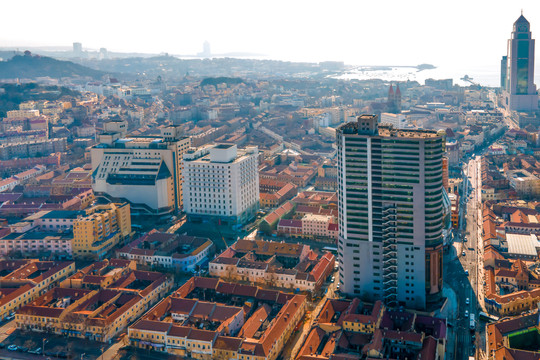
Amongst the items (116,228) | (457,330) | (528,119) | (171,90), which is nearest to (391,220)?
(457,330)

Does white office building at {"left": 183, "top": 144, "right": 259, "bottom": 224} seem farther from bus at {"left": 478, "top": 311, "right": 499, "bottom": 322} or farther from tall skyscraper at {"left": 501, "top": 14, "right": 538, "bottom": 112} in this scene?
tall skyscraper at {"left": 501, "top": 14, "right": 538, "bottom": 112}

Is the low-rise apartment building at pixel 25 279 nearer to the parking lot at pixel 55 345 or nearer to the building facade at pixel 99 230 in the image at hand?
the building facade at pixel 99 230

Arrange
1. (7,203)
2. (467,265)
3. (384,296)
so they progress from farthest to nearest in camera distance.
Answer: (7,203)
(467,265)
(384,296)

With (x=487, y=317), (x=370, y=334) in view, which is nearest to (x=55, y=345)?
(x=370, y=334)

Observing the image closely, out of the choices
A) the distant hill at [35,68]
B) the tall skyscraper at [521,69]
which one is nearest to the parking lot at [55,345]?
the tall skyscraper at [521,69]

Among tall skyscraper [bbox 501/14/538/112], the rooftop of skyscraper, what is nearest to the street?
the rooftop of skyscraper

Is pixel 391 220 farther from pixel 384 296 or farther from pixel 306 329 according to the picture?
A: pixel 306 329

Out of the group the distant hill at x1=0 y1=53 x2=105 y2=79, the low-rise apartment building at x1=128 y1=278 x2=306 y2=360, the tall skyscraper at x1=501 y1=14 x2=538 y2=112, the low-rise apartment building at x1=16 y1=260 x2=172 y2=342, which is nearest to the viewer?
the low-rise apartment building at x1=128 y1=278 x2=306 y2=360

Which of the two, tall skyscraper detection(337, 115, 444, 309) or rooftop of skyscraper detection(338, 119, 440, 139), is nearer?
tall skyscraper detection(337, 115, 444, 309)
